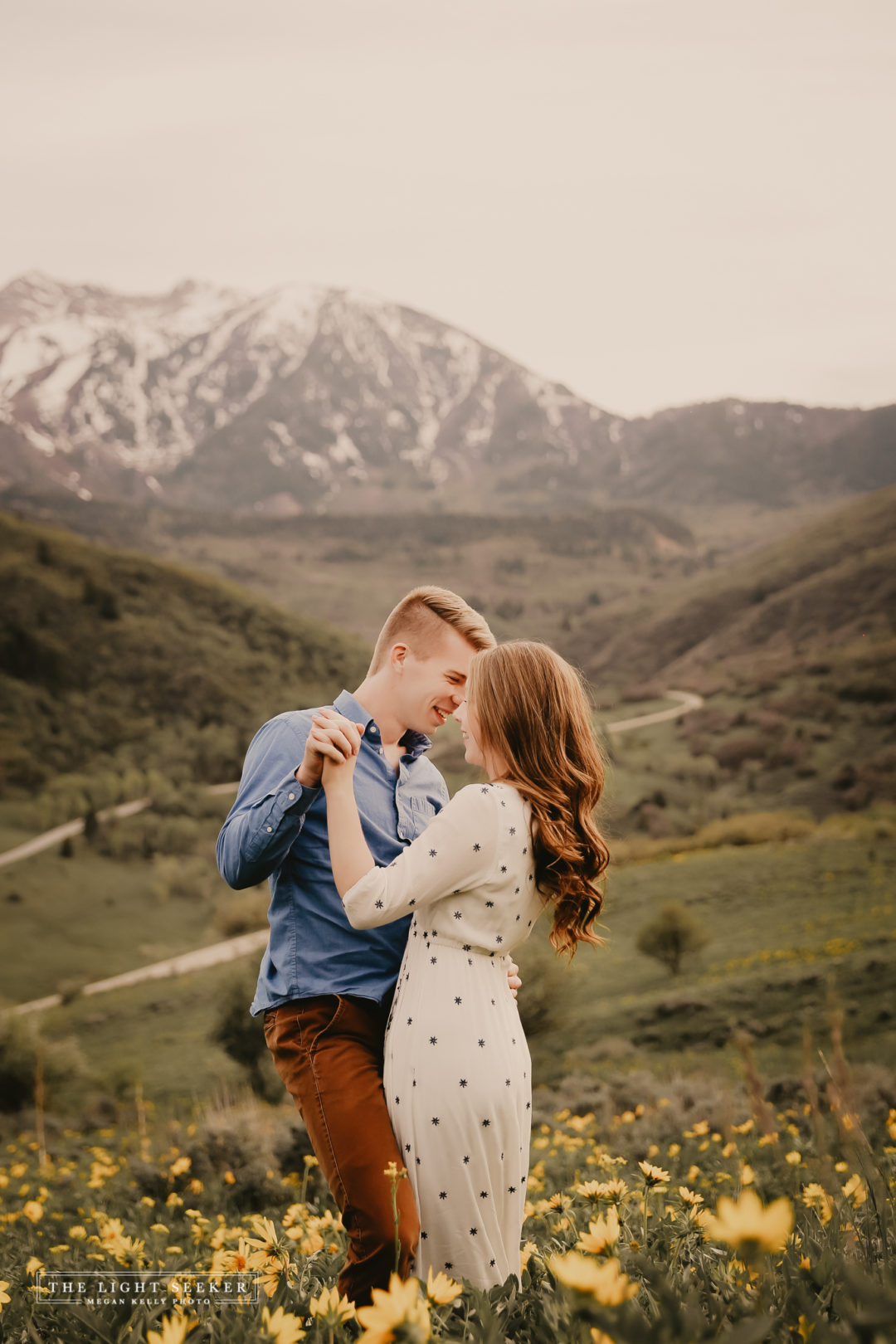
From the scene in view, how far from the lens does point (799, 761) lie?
78438 millimetres

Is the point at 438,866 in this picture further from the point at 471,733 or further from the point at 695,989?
the point at 695,989

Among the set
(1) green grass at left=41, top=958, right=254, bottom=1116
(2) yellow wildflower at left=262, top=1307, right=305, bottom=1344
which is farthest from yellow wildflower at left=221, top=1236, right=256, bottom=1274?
(1) green grass at left=41, top=958, right=254, bottom=1116

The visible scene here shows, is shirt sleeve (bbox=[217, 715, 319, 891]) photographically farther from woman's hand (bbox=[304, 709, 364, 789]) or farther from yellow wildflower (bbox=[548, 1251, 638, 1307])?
yellow wildflower (bbox=[548, 1251, 638, 1307])

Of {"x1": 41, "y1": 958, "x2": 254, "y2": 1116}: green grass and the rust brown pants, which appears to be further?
{"x1": 41, "y1": 958, "x2": 254, "y2": 1116}: green grass

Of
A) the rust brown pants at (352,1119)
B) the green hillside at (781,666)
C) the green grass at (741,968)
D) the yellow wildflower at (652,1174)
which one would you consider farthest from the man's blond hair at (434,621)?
the green hillside at (781,666)

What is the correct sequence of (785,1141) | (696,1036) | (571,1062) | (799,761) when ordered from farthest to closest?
(799,761), (696,1036), (571,1062), (785,1141)

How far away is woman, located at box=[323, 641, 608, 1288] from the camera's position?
2312mm

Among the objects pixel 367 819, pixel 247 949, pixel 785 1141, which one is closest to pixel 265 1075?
pixel 785 1141

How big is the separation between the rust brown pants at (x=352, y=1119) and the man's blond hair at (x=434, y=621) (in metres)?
1.08

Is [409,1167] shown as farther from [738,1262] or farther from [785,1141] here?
[785,1141]

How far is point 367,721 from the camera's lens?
120 inches

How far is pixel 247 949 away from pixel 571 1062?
30.5m

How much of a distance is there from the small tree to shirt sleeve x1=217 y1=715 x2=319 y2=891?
21.0 m

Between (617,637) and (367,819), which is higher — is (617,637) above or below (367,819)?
below
